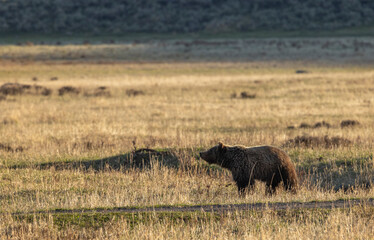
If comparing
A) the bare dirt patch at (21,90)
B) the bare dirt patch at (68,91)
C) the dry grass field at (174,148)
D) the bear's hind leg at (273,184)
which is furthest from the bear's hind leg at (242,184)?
the bare dirt patch at (21,90)

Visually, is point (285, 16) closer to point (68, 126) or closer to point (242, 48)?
point (242, 48)

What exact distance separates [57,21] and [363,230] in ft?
346

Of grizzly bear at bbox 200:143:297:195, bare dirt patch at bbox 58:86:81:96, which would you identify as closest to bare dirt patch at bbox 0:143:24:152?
grizzly bear at bbox 200:143:297:195

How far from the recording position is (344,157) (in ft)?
47.0

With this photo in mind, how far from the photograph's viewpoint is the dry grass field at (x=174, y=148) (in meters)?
8.50

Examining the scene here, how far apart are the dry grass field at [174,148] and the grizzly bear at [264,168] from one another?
29 centimetres

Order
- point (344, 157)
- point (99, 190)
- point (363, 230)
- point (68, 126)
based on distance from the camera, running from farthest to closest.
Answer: point (68, 126) → point (344, 157) → point (99, 190) → point (363, 230)

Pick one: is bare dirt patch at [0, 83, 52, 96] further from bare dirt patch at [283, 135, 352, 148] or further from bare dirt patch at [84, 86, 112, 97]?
bare dirt patch at [283, 135, 352, 148]

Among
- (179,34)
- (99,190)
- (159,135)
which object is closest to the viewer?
(99,190)

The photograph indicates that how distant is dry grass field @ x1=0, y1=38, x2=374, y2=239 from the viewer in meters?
8.50

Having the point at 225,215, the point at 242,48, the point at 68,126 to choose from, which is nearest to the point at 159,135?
the point at 68,126

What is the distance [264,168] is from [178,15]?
102933 millimetres

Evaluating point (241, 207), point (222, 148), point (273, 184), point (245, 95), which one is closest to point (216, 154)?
point (222, 148)

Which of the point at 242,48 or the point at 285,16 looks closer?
the point at 242,48
